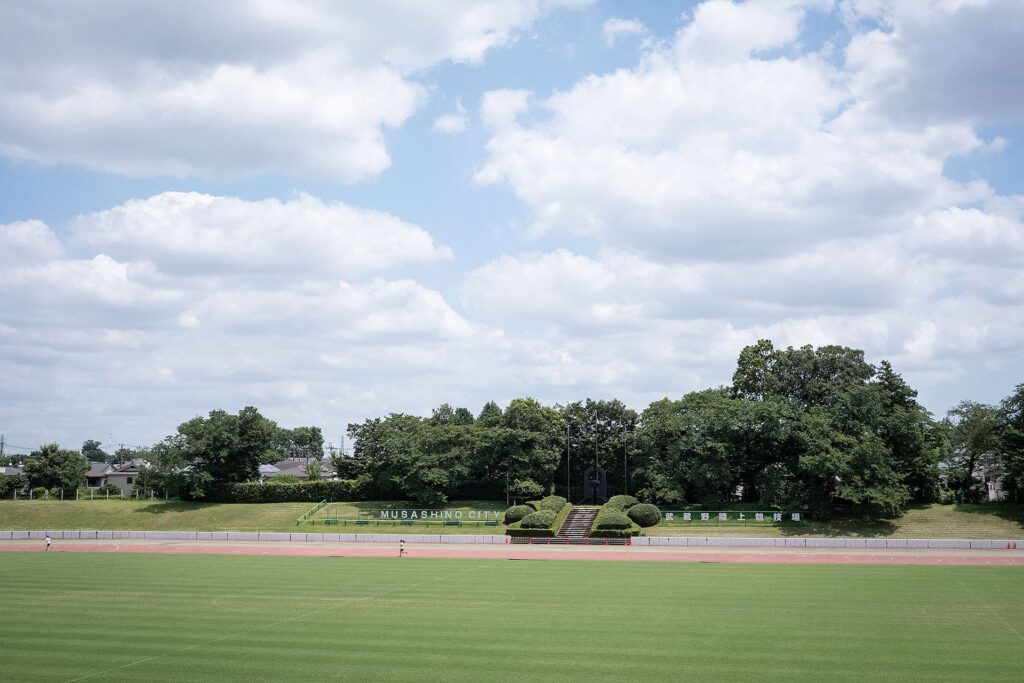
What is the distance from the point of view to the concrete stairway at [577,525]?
2368 inches

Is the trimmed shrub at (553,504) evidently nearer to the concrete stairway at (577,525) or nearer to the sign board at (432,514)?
the concrete stairway at (577,525)

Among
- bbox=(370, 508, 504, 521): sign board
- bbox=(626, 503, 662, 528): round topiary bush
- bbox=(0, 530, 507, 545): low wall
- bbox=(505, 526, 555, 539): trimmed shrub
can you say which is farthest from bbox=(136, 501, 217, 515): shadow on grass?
bbox=(626, 503, 662, 528): round topiary bush

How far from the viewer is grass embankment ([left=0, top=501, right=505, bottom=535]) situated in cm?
6738

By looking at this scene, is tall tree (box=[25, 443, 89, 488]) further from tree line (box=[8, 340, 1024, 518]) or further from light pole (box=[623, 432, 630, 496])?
light pole (box=[623, 432, 630, 496])

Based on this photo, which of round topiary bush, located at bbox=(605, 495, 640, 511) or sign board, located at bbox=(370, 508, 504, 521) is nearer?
round topiary bush, located at bbox=(605, 495, 640, 511)

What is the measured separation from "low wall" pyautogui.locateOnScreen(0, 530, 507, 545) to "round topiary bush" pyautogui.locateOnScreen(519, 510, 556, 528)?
361 centimetres

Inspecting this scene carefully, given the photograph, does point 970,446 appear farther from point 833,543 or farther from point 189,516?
point 189,516

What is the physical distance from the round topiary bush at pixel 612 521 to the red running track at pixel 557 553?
17.6 feet

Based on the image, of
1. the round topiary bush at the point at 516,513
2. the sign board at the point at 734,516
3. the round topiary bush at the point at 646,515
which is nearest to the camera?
the sign board at the point at 734,516

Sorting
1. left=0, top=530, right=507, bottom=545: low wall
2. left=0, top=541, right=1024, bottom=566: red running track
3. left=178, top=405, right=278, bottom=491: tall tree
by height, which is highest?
left=178, top=405, right=278, bottom=491: tall tree

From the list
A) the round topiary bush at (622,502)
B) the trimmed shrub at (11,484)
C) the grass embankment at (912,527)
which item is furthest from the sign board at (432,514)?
Result: the trimmed shrub at (11,484)

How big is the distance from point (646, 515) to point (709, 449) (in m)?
7.77

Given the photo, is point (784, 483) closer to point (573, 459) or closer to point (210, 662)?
point (573, 459)

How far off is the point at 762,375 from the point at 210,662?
209ft
